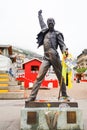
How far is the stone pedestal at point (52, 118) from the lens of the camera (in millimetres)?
7605

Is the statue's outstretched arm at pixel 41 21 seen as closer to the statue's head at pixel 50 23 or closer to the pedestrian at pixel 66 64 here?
the statue's head at pixel 50 23

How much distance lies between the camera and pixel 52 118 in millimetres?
7613

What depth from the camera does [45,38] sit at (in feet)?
27.7


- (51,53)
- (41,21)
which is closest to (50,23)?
(41,21)

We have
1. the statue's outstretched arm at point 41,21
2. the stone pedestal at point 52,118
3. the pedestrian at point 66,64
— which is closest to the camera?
the stone pedestal at point 52,118

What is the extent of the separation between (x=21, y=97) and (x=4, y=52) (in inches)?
457

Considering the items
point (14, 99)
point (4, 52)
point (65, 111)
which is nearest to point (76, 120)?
point (65, 111)

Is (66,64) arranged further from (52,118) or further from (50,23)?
(52,118)

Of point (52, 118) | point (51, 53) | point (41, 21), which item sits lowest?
point (52, 118)

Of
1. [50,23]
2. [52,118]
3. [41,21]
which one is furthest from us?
[41,21]

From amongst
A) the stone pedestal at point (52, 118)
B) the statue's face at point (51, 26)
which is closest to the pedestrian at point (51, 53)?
the statue's face at point (51, 26)

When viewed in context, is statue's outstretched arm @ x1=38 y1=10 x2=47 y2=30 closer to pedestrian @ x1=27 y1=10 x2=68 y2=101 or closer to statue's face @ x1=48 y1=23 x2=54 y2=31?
pedestrian @ x1=27 y1=10 x2=68 y2=101

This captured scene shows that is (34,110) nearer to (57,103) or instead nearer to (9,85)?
(57,103)

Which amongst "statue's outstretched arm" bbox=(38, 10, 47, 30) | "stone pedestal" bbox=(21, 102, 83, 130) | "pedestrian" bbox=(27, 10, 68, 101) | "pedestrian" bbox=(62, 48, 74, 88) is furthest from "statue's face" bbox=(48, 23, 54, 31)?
"stone pedestal" bbox=(21, 102, 83, 130)
